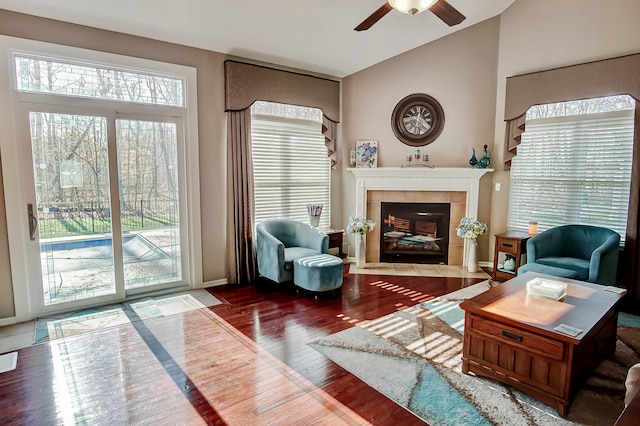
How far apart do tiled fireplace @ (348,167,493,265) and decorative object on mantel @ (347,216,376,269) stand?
0.22 meters

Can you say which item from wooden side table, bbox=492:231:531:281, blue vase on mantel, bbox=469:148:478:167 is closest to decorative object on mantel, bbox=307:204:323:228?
blue vase on mantel, bbox=469:148:478:167

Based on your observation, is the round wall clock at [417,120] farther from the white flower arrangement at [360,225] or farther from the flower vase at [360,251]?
the flower vase at [360,251]

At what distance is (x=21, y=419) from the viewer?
2.26 m

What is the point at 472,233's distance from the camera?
17.2ft

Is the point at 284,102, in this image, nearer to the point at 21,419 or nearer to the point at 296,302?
the point at 296,302

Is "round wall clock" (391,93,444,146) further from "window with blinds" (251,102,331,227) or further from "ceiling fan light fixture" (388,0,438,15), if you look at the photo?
"ceiling fan light fixture" (388,0,438,15)

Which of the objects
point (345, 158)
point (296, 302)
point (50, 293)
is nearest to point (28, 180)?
point (50, 293)

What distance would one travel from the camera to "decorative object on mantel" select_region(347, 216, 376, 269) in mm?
5410

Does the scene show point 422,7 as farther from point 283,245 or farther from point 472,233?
point 472,233

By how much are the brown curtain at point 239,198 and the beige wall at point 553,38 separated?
3514mm

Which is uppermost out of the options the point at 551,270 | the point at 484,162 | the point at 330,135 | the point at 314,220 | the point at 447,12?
the point at 447,12

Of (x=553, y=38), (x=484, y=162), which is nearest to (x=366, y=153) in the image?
(x=484, y=162)

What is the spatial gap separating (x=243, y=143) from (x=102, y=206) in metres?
1.78

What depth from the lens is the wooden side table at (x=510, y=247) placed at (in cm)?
481
